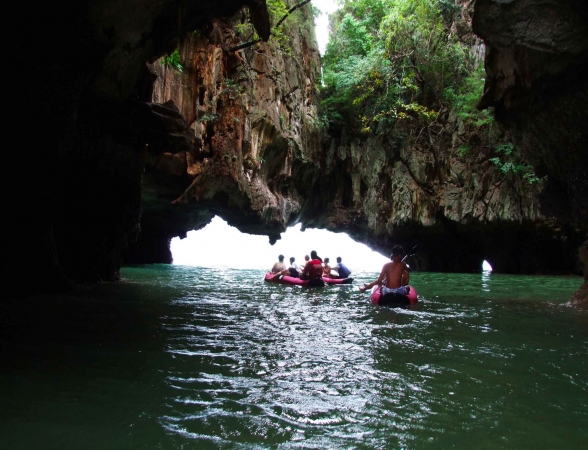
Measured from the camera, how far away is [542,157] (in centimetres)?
941

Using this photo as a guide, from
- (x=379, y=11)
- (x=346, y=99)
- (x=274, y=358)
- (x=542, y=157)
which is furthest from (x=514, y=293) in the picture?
(x=379, y=11)

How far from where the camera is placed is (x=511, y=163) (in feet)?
59.3

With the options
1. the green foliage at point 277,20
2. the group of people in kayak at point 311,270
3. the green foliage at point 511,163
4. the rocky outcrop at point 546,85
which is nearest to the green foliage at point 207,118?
the green foliage at point 277,20

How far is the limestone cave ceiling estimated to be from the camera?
6691mm

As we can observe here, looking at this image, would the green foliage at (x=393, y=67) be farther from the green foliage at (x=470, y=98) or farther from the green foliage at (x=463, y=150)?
the green foliage at (x=463, y=150)

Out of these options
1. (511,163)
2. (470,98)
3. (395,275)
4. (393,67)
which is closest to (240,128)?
(393,67)

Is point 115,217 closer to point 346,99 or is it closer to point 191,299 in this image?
point 191,299

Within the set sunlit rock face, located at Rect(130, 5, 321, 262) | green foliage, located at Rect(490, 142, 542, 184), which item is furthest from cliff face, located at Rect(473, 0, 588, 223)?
sunlit rock face, located at Rect(130, 5, 321, 262)

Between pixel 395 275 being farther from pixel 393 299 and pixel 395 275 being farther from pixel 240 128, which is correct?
pixel 240 128

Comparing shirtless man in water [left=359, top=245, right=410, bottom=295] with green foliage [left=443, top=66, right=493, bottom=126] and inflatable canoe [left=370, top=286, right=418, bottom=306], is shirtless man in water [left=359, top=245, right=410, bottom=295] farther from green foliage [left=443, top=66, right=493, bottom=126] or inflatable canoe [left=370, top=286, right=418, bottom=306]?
green foliage [left=443, top=66, right=493, bottom=126]

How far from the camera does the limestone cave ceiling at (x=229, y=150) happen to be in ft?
22.0

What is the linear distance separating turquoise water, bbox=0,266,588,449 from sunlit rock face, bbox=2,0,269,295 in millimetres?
2302

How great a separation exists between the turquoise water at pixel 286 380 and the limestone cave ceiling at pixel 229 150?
3391 millimetres

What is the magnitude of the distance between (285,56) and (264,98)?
3007mm
